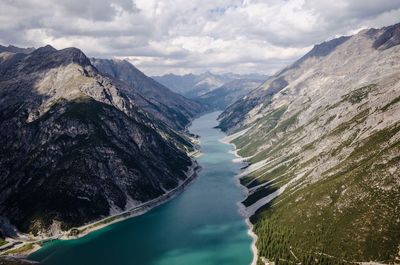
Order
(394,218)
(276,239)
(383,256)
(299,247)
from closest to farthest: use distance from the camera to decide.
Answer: (383,256), (394,218), (299,247), (276,239)

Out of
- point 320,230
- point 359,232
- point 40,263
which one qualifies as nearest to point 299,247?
point 320,230

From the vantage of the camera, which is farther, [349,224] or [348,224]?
[348,224]

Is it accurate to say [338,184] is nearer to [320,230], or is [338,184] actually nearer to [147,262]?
[320,230]

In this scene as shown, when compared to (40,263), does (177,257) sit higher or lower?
lower

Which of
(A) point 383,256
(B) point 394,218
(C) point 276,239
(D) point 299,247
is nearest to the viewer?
(A) point 383,256

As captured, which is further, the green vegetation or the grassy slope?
the grassy slope

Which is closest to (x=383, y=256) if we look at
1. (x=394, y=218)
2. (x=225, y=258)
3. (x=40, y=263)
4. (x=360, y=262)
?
(x=360, y=262)

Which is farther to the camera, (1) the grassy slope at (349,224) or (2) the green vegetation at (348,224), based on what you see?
(1) the grassy slope at (349,224)

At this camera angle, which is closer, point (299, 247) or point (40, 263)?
point (299, 247)

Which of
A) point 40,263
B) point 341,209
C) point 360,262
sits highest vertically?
point 40,263

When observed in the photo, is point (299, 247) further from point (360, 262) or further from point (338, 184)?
point (338, 184)
